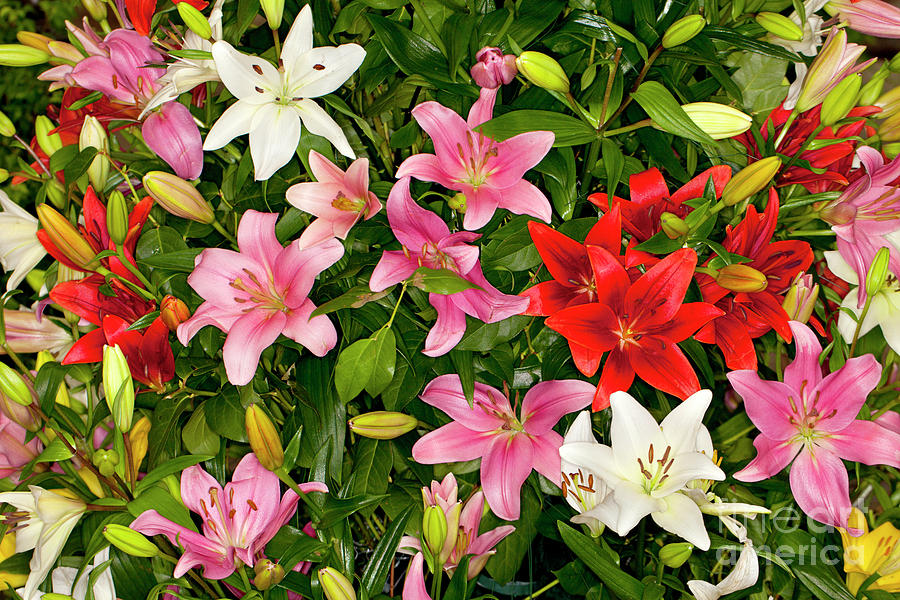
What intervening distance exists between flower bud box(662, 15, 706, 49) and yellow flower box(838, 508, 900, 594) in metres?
0.35

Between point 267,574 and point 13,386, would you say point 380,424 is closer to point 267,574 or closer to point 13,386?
point 267,574

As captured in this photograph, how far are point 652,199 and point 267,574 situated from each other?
327 mm

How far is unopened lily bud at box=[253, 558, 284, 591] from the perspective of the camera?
0.45m

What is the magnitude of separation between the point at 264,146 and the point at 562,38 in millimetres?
208

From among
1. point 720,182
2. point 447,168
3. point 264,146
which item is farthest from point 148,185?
point 720,182

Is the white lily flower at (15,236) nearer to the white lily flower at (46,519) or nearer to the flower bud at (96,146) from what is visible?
the flower bud at (96,146)

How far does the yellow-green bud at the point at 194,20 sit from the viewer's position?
456mm

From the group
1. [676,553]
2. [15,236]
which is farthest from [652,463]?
[15,236]

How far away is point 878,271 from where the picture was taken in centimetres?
47

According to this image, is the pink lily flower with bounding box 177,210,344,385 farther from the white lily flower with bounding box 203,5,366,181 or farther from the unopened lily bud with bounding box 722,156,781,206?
the unopened lily bud with bounding box 722,156,781,206

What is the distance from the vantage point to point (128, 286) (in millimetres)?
516

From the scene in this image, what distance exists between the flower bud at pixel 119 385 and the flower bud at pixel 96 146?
160 millimetres

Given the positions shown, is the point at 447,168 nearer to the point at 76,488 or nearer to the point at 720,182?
the point at 720,182

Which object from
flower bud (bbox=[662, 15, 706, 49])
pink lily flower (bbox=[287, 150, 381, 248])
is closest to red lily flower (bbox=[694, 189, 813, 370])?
flower bud (bbox=[662, 15, 706, 49])
